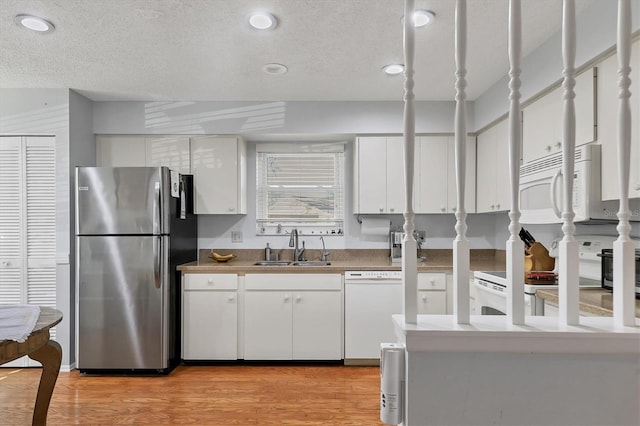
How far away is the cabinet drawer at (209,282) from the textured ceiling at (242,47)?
64.3 inches

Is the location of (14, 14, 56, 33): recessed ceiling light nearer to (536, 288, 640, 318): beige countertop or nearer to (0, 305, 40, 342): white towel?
(0, 305, 40, 342): white towel

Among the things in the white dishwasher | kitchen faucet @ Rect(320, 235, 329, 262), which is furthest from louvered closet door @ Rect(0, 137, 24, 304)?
the white dishwasher

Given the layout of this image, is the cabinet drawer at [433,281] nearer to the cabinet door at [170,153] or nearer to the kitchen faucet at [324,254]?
the kitchen faucet at [324,254]

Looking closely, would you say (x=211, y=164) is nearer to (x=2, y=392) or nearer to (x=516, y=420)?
(x=2, y=392)

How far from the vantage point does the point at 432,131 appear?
374 cm

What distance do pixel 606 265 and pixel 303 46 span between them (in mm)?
2198

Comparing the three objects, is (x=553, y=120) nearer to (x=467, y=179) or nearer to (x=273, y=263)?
(x=467, y=179)

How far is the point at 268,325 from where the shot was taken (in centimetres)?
349

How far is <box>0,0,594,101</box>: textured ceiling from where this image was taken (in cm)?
213

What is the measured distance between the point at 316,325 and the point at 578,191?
7.45 ft

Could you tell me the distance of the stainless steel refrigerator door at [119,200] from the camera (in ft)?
10.5

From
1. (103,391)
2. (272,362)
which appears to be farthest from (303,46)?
(103,391)

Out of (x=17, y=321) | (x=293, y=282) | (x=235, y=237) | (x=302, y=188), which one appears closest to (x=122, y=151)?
(x=235, y=237)

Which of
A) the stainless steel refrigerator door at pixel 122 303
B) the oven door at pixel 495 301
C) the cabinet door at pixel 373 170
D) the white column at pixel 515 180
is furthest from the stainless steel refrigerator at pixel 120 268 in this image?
the white column at pixel 515 180
